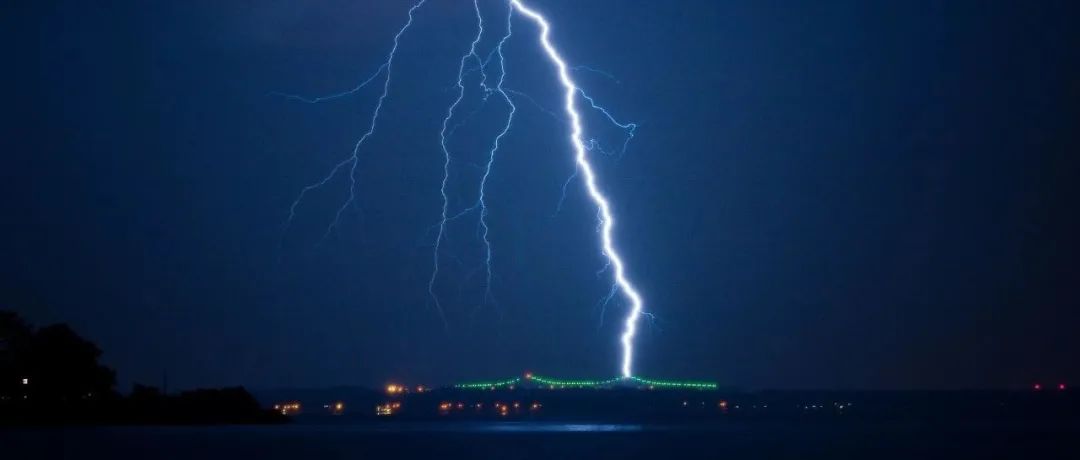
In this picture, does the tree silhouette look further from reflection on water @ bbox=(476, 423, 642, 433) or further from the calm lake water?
reflection on water @ bbox=(476, 423, 642, 433)

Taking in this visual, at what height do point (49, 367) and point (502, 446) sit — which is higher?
point (49, 367)

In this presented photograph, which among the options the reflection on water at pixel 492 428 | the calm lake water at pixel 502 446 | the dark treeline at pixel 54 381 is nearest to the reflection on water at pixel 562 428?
the reflection on water at pixel 492 428

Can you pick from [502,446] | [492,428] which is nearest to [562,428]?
[492,428]

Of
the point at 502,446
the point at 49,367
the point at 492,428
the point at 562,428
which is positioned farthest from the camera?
the point at 562,428

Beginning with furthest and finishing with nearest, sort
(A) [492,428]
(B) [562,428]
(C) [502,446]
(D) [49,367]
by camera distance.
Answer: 1. (B) [562,428]
2. (A) [492,428]
3. (D) [49,367]
4. (C) [502,446]

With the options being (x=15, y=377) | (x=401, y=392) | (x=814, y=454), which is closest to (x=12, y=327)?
(x=15, y=377)

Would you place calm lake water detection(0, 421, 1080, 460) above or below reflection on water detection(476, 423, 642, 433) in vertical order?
below

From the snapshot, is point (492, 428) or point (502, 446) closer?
point (502, 446)

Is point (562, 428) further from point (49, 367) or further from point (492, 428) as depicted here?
point (49, 367)

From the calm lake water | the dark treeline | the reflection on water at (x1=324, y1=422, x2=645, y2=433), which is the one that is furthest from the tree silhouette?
the reflection on water at (x1=324, y1=422, x2=645, y2=433)

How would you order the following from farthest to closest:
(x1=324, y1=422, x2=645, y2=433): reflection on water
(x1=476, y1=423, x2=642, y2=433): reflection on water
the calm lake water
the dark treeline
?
(x1=476, y1=423, x2=642, y2=433): reflection on water → (x1=324, y1=422, x2=645, y2=433): reflection on water → the dark treeline → the calm lake water

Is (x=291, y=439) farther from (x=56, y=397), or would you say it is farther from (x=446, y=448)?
(x=56, y=397)


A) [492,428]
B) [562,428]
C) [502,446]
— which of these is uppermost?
[492,428]
